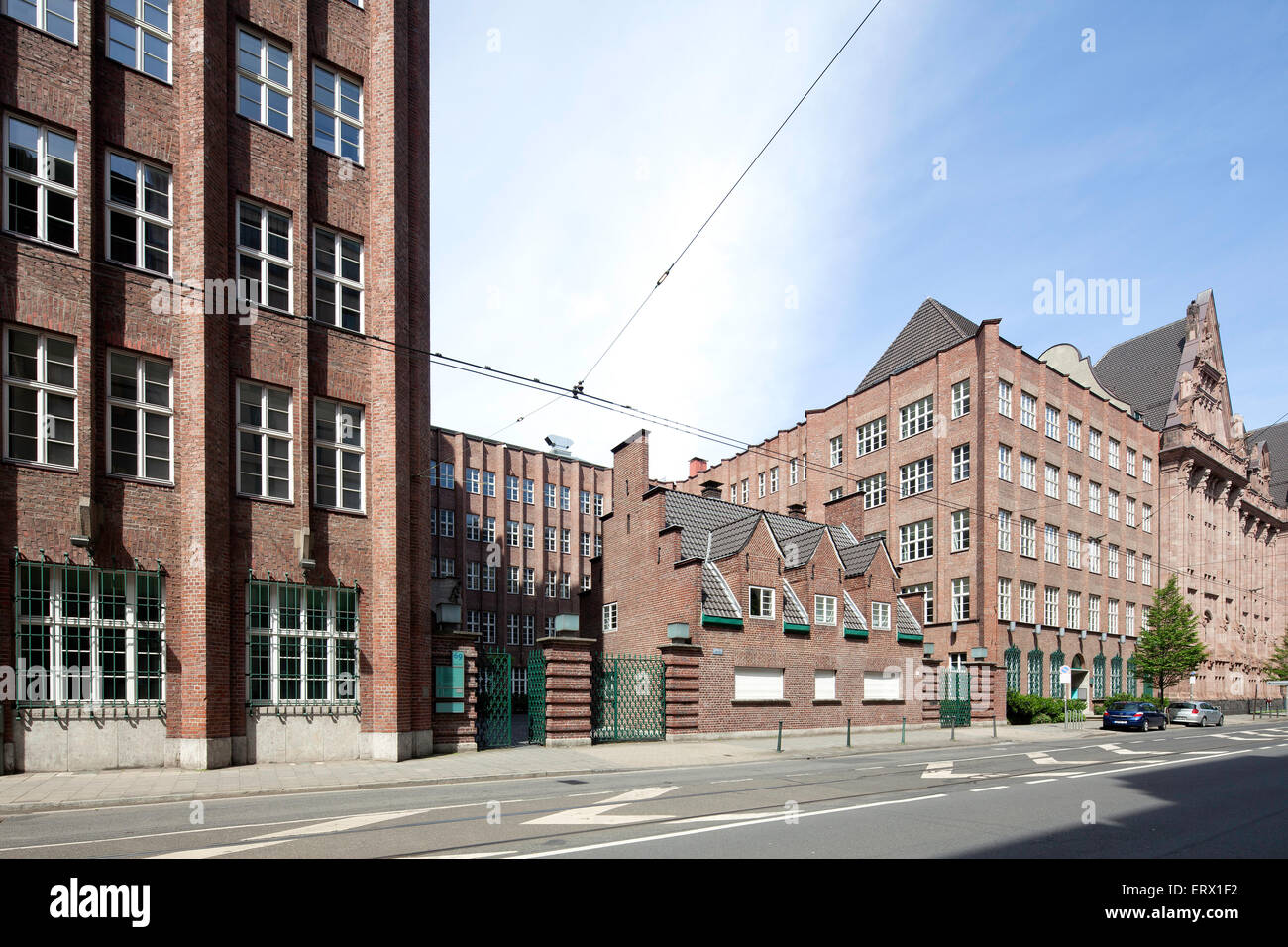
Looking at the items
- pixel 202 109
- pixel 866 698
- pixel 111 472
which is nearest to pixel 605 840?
pixel 111 472

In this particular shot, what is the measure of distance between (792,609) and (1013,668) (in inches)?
736

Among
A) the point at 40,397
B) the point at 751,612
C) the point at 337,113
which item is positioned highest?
the point at 337,113

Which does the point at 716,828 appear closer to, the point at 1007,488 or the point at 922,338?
the point at 1007,488

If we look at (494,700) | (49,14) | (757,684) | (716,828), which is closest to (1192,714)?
(757,684)

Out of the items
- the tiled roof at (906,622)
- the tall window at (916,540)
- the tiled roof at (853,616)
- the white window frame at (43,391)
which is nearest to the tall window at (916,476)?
the tall window at (916,540)

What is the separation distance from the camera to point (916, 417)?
4738cm

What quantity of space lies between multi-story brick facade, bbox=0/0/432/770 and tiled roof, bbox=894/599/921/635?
20890 mm

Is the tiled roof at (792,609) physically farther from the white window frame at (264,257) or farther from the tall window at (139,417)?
the tall window at (139,417)

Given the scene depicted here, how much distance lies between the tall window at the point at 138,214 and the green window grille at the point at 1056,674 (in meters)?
44.3

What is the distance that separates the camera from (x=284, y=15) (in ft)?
65.2

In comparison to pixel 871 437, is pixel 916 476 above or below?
below

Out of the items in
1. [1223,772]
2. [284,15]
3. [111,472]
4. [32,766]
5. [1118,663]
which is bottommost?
[1118,663]
